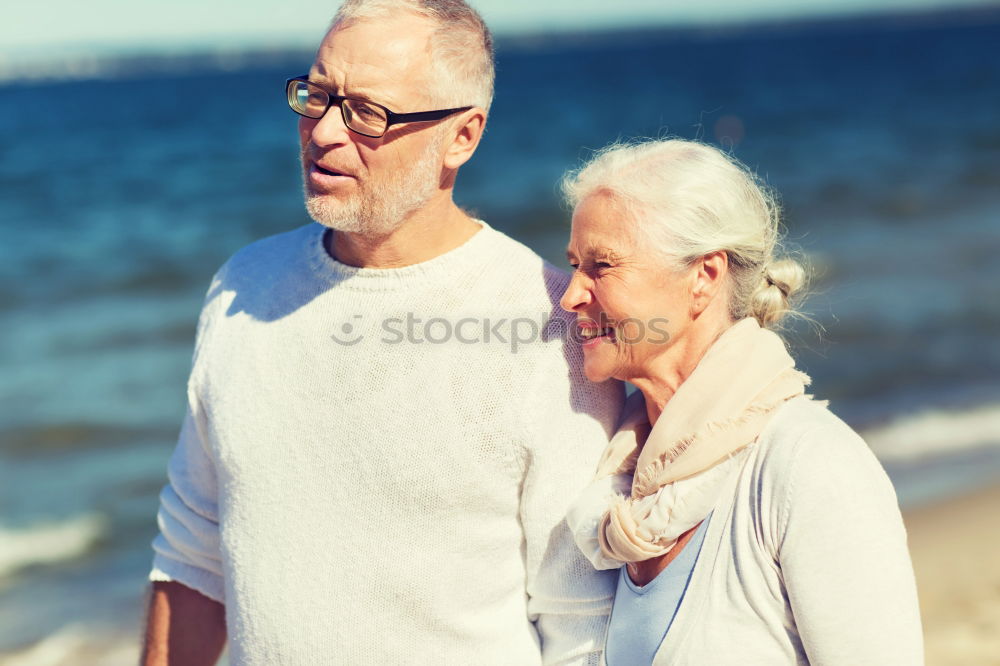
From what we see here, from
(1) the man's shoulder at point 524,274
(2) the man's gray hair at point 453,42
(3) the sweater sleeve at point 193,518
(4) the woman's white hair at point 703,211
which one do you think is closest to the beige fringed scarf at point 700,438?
(4) the woman's white hair at point 703,211

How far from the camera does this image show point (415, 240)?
7.73 feet

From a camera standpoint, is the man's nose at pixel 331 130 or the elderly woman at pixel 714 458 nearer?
the elderly woman at pixel 714 458

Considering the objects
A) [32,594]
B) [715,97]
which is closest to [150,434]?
[32,594]

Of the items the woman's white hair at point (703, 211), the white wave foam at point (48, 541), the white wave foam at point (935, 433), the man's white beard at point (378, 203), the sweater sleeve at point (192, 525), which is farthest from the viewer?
the white wave foam at point (935, 433)

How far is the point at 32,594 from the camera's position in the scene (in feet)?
16.5

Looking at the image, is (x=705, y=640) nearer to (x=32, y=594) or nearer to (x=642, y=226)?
(x=642, y=226)

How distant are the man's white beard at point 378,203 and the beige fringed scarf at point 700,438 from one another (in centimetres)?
73

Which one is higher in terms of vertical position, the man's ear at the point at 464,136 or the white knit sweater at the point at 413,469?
the man's ear at the point at 464,136

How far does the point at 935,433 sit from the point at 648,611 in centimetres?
486

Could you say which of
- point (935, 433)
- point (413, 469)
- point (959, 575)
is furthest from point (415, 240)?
point (935, 433)

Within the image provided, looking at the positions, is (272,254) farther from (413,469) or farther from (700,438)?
(700,438)

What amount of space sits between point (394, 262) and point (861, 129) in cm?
2339

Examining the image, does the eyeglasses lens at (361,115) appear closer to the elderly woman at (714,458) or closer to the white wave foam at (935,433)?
the elderly woman at (714,458)

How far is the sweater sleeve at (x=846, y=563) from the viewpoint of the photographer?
1844 mm
